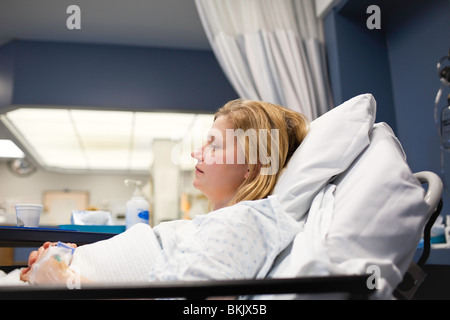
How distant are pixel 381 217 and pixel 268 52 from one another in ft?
6.92

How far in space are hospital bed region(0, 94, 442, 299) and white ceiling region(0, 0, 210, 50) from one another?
2.47 metres

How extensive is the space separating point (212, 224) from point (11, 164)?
7848 mm

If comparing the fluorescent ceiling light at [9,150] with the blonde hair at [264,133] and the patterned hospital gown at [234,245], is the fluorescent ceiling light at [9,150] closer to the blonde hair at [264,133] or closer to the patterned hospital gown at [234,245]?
the blonde hair at [264,133]

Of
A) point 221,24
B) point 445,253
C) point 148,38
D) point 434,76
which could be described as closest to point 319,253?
point 445,253

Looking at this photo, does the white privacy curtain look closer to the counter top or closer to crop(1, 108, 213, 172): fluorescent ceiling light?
crop(1, 108, 213, 172): fluorescent ceiling light

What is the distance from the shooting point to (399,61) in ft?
8.70

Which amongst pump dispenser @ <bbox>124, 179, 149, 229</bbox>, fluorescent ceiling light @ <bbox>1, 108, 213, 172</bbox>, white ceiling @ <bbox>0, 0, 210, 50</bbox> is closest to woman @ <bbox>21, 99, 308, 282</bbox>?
pump dispenser @ <bbox>124, 179, 149, 229</bbox>

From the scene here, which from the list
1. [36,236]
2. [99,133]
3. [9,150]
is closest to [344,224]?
[36,236]

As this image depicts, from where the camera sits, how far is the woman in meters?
0.78

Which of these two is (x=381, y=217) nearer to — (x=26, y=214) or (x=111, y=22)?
(x=26, y=214)

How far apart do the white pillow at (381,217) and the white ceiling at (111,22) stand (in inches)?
105

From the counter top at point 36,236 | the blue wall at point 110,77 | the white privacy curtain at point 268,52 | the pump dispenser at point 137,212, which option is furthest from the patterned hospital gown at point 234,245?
the blue wall at point 110,77
